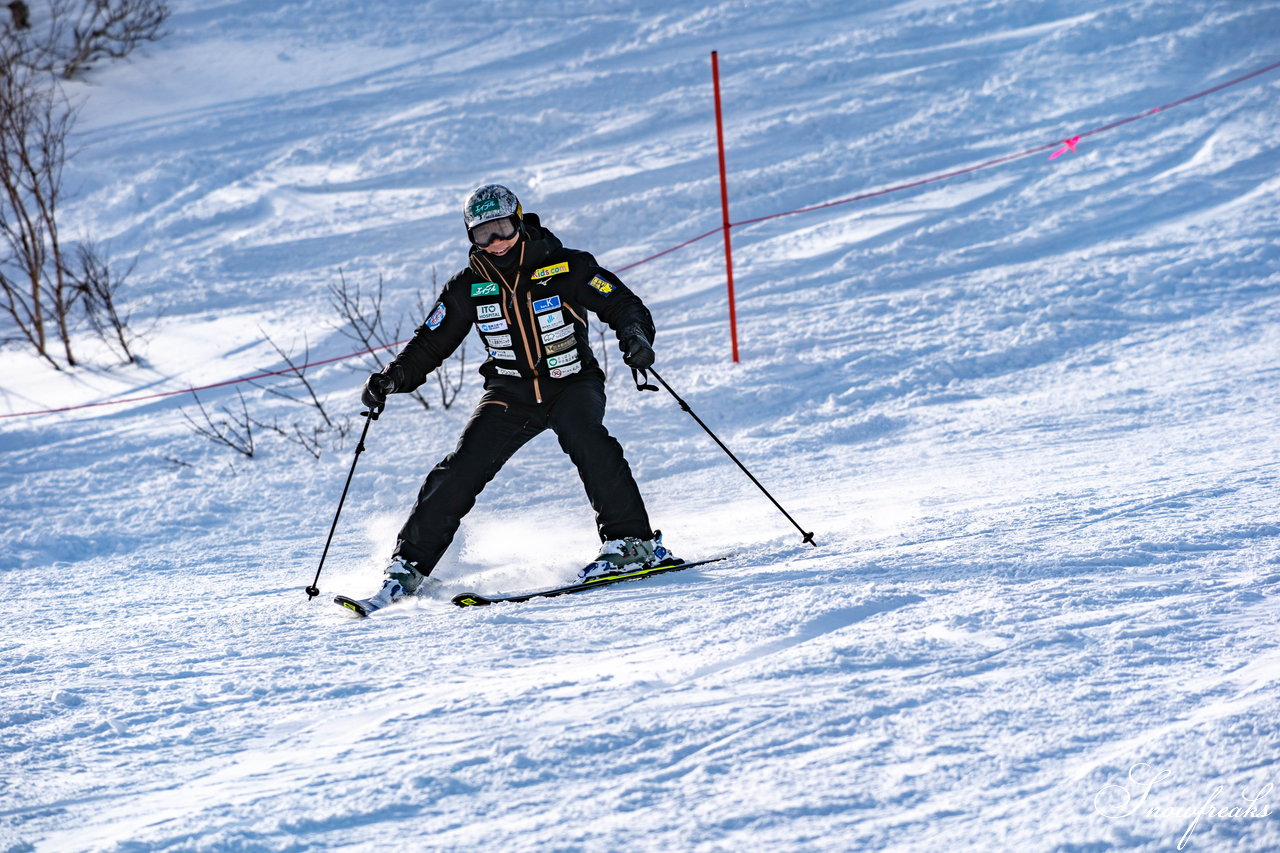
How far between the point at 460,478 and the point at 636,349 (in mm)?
899

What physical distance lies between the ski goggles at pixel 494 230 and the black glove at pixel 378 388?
71 centimetres

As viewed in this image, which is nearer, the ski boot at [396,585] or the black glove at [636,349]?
the ski boot at [396,585]

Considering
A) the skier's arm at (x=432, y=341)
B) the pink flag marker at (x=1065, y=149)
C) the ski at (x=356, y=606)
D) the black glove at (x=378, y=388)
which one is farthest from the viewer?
the pink flag marker at (x=1065, y=149)

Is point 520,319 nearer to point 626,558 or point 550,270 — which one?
point 550,270

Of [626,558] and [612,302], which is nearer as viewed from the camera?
[626,558]

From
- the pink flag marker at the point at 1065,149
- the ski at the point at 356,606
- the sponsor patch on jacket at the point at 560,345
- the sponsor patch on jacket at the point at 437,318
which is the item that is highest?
the pink flag marker at the point at 1065,149

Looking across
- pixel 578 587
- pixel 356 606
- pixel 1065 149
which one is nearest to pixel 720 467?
pixel 578 587

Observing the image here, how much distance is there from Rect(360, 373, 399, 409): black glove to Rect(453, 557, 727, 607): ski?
35.3 inches

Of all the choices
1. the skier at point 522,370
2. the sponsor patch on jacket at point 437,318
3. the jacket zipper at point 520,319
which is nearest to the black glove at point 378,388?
the skier at point 522,370

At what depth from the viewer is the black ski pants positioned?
14.0 feet

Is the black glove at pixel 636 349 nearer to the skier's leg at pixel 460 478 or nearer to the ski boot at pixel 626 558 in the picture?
the skier's leg at pixel 460 478

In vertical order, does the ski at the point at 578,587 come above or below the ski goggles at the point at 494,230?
below

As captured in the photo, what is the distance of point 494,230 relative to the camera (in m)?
4.34

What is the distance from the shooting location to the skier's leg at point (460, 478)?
4266 mm
